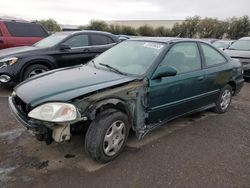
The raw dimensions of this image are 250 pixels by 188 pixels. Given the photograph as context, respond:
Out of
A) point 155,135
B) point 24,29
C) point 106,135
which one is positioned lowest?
point 155,135

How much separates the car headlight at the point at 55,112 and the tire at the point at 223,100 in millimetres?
3289

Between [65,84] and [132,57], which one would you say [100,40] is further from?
[65,84]

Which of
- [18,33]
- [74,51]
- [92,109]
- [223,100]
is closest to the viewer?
[92,109]

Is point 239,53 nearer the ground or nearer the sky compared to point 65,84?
nearer the ground

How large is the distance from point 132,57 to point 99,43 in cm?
371

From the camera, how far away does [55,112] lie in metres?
2.69

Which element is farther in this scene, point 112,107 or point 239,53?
point 239,53

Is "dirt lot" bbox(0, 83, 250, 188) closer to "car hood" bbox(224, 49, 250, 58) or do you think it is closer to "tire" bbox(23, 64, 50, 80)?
"tire" bbox(23, 64, 50, 80)

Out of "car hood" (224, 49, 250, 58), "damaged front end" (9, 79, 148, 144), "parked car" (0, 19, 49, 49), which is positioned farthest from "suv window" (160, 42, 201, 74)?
"parked car" (0, 19, 49, 49)

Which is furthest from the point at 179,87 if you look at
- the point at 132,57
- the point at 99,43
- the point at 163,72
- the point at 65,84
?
the point at 99,43

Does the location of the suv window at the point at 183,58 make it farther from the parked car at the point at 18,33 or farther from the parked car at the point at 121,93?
the parked car at the point at 18,33

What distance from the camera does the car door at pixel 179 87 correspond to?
140 inches

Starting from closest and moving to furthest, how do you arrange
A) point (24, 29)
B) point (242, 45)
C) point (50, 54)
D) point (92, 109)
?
1. point (92, 109)
2. point (50, 54)
3. point (24, 29)
4. point (242, 45)

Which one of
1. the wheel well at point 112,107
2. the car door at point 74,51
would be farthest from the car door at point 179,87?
the car door at point 74,51
